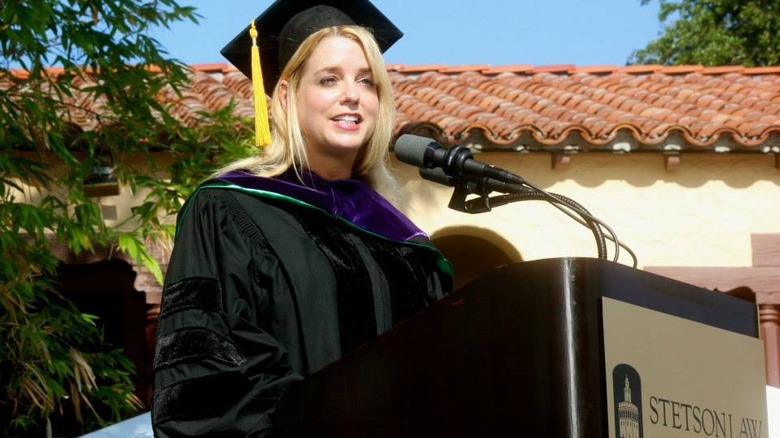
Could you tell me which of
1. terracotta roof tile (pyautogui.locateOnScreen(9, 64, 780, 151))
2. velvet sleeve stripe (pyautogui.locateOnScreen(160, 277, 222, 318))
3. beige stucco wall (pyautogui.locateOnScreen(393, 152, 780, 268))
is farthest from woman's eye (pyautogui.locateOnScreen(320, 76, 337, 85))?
beige stucco wall (pyautogui.locateOnScreen(393, 152, 780, 268))

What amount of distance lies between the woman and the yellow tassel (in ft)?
0.42

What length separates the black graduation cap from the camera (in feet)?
9.73

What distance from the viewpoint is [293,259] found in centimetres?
253

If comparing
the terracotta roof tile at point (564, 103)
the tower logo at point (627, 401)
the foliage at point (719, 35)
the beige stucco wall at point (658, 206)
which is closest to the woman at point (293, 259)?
the tower logo at point (627, 401)

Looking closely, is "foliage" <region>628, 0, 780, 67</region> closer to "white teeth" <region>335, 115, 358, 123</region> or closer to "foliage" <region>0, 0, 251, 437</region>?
"foliage" <region>0, 0, 251, 437</region>

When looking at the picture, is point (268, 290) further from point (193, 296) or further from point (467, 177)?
point (467, 177)

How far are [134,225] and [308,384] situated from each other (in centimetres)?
700

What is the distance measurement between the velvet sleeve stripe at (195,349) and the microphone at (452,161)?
50 cm

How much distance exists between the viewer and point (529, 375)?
5.95 ft

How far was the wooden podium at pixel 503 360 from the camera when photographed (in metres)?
1.79

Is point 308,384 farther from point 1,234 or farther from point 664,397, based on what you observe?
point 1,234

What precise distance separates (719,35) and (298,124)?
57.7ft

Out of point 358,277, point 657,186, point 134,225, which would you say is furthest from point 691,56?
point 358,277

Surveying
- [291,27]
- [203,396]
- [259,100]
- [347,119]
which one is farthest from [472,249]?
[203,396]
